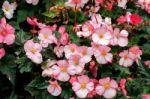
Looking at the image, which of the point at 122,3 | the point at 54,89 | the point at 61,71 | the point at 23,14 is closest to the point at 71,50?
the point at 61,71

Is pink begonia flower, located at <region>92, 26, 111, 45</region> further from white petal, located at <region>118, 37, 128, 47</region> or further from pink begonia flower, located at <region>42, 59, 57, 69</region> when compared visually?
pink begonia flower, located at <region>42, 59, 57, 69</region>

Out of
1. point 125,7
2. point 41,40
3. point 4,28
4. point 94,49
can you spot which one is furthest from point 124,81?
point 125,7

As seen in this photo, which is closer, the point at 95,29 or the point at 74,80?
the point at 74,80

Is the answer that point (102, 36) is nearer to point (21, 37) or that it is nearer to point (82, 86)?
point (82, 86)

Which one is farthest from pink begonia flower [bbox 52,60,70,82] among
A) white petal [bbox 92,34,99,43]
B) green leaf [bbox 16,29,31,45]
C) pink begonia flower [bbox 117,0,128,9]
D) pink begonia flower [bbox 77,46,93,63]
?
pink begonia flower [bbox 117,0,128,9]

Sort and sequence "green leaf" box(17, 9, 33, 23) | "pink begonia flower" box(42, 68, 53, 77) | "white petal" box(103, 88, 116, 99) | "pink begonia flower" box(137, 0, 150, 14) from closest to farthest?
"white petal" box(103, 88, 116, 99) < "pink begonia flower" box(42, 68, 53, 77) < "green leaf" box(17, 9, 33, 23) < "pink begonia flower" box(137, 0, 150, 14)

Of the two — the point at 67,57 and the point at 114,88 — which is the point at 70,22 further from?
the point at 114,88

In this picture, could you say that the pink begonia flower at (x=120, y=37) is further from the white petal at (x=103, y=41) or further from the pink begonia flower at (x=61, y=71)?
the pink begonia flower at (x=61, y=71)
